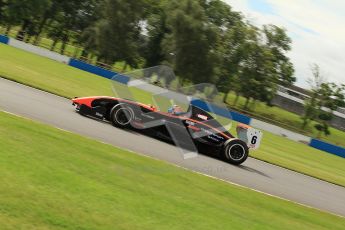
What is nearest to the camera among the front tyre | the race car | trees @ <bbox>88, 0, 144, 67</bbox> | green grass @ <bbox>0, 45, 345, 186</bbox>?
the race car

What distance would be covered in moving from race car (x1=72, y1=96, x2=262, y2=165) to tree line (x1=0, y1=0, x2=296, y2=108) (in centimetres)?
3571

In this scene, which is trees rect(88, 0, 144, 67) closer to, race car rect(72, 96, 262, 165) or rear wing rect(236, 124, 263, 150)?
race car rect(72, 96, 262, 165)

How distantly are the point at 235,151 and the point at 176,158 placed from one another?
251 centimetres

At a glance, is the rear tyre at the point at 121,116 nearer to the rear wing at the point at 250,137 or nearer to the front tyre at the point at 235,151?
the front tyre at the point at 235,151

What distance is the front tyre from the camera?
485 inches

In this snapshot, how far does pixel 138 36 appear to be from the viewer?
177ft

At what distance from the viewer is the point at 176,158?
10.5 m

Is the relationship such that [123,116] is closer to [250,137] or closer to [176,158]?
[176,158]

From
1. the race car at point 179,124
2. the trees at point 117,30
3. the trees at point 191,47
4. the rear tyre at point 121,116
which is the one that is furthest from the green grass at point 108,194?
the trees at point 117,30

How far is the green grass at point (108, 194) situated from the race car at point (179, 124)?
9.81 feet

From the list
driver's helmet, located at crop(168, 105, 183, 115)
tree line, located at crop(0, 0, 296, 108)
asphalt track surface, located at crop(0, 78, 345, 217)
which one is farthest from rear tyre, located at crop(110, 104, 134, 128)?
tree line, located at crop(0, 0, 296, 108)

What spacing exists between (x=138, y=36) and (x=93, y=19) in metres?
5.71

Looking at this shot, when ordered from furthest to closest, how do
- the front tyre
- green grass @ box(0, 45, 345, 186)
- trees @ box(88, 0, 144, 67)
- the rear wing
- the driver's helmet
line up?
trees @ box(88, 0, 144, 67) < green grass @ box(0, 45, 345, 186) < the rear wing < the front tyre < the driver's helmet

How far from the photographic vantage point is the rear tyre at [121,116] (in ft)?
39.6
